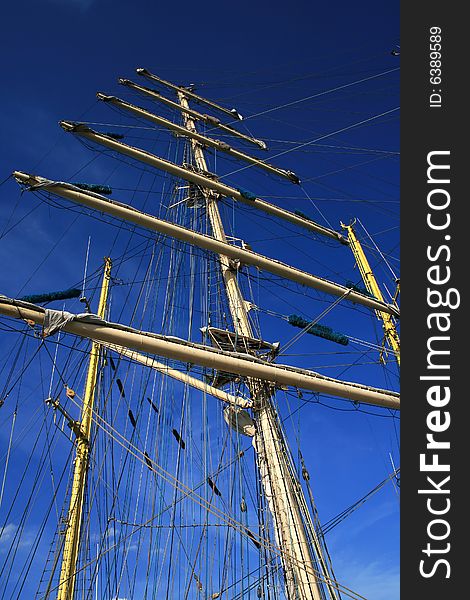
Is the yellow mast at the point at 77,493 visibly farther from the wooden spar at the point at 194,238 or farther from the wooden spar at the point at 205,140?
the wooden spar at the point at 205,140

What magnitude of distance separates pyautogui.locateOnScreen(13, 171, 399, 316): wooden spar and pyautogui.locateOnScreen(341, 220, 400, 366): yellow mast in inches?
94.0

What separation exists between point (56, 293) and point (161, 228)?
4.31 m

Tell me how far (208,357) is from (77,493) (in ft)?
25.0

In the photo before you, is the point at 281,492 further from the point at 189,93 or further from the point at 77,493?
the point at 189,93

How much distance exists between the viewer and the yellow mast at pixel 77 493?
1383cm

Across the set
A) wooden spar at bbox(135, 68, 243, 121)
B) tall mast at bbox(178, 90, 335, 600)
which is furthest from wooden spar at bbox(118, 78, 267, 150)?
tall mast at bbox(178, 90, 335, 600)

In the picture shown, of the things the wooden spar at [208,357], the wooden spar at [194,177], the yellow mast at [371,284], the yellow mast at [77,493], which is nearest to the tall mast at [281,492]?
the wooden spar at [208,357]

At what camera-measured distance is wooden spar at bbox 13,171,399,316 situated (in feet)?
45.1

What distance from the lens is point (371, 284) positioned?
2239cm

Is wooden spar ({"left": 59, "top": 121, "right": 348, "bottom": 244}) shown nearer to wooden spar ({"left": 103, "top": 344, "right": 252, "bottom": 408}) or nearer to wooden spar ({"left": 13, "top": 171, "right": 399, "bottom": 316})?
wooden spar ({"left": 13, "top": 171, "right": 399, "bottom": 316})

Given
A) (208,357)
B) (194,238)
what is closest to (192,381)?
(208,357)

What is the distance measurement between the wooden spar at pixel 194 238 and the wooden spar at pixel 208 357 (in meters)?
4.01

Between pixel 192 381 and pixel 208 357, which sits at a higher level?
pixel 192 381

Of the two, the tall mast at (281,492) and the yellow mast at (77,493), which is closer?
the tall mast at (281,492)
